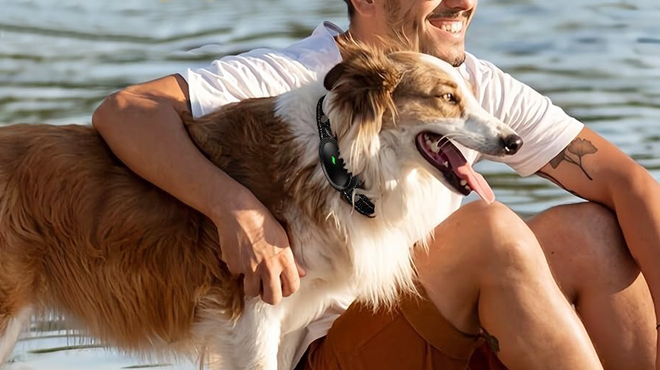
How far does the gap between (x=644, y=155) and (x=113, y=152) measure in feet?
12.3

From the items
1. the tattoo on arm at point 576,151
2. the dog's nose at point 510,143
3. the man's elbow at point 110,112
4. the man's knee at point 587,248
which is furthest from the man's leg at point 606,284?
the man's elbow at point 110,112

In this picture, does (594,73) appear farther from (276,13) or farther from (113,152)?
(113,152)

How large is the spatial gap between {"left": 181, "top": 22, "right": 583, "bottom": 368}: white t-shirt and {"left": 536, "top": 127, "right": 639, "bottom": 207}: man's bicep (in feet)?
0.11

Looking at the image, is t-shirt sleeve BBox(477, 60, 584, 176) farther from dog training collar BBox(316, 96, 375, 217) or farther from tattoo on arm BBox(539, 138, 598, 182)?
dog training collar BBox(316, 96, 375, 217)

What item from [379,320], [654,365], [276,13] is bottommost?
[276,13]

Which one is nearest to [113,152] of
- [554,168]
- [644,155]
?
[554,168]

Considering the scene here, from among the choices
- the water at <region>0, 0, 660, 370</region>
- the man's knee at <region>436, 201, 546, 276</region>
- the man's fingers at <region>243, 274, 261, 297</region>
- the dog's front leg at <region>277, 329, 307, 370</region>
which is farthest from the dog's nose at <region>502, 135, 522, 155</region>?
the water at <region>0, 0, 660, 370</region>

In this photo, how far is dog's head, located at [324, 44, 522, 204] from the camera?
3270mm

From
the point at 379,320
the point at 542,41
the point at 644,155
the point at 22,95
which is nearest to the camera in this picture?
the point at 379,320

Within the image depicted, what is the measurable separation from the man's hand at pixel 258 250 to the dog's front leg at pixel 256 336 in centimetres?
7

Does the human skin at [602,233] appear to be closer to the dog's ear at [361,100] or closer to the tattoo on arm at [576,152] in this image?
the tattoo on arm at [576,152]

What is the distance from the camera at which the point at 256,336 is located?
3.42m

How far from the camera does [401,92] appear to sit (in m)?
3.32

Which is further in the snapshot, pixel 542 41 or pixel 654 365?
pixel 542 41
